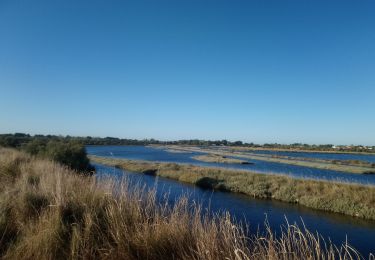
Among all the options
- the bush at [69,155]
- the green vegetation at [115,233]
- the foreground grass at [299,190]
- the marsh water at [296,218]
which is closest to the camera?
the green vegetation at [115,233]

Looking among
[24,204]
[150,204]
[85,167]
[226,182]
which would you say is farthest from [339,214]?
[85,167]

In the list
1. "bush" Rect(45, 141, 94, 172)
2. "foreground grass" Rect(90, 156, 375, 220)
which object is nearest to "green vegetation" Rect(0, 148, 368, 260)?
"foreground grass" Rect(90, 156, 375, 220)

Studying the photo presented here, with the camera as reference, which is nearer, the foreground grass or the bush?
the foreground grass

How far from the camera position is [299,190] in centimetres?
2567

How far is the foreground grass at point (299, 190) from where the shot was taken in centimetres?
2164

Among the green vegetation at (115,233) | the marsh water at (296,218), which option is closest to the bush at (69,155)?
the marsh water at (296,218)

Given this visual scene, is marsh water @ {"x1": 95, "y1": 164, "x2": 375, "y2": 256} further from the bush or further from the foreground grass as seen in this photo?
the bush

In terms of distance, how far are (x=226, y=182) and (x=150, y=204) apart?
26.0 metres

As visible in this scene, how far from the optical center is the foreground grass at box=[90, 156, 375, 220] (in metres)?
21.6

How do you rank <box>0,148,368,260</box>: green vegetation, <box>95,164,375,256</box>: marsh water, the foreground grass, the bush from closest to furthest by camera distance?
<box>0,148,368,260</box>: green vegetation
<box>95,164,375,256</box>: marsh water
the foreground grass
the bush

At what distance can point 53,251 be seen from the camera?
178 inches

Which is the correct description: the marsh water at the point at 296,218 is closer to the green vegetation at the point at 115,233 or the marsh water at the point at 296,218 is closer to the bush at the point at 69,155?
the green vegetation at the point at 115,233

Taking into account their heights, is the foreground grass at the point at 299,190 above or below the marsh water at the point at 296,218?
above

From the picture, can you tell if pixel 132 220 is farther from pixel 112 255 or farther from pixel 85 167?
pixel 85 167
